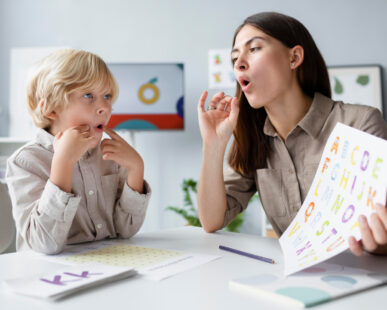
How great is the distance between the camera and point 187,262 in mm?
860

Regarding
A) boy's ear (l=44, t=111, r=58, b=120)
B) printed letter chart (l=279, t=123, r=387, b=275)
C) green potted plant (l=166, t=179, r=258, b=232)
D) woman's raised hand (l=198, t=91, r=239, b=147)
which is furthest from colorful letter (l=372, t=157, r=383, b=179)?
green potted plant (l=166, t=179, r=258, b=232)

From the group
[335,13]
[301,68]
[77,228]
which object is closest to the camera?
[77,228]

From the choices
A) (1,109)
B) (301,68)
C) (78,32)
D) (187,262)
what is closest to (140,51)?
(78,32)

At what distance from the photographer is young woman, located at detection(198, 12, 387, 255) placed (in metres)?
1.21

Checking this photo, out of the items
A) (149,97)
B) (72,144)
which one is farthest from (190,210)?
(72,144)

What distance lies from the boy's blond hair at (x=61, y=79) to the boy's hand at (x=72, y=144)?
16cm

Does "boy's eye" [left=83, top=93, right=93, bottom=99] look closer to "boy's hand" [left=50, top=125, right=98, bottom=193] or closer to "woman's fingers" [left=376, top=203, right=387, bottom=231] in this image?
"boy's hand" [left=50, top=125, right=98, bottom=193]

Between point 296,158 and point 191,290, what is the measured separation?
68 cm

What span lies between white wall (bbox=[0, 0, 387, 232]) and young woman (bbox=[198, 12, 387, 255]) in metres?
2.07

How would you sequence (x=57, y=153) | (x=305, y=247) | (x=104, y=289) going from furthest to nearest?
1. (x=57, y=153)
2. (x=305, y=247)
3. (x=104, y=289)

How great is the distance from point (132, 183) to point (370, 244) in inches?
26.6

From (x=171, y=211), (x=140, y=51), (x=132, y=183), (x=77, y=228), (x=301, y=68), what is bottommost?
(x=171, y=211)

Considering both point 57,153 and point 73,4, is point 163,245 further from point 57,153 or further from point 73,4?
point 73,4

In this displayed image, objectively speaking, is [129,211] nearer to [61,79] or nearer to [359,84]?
[61,79]
